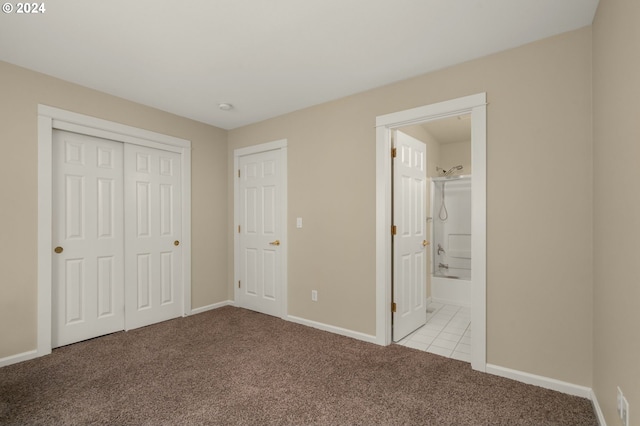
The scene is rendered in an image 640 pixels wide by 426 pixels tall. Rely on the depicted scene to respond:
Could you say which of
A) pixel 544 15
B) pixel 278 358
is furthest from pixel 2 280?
pixel 544 15

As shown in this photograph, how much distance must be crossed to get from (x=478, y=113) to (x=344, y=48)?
46.9 inches

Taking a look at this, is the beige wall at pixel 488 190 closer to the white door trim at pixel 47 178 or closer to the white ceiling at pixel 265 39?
the white door trim at pixel 47 178

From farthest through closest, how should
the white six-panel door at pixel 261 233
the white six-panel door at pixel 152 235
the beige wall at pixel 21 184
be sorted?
the white six-panel door at pixel 261 233
the white six-panel door at pixel 152 235
the beige wall at pixel 21 184

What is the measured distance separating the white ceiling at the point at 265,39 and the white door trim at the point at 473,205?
14.6 inches

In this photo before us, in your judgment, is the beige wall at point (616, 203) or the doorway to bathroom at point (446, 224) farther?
the doorway to bathroom at point (446, 224)

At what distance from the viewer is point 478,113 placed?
Answer: 97.9 inches

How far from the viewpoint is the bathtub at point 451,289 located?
4.44 metres

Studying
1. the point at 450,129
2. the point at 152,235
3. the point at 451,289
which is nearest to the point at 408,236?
the point at 451,289

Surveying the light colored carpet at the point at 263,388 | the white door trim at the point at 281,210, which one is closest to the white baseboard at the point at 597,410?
the light colored carpet at the point at 263,388

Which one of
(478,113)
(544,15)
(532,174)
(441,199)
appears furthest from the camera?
(441,199)

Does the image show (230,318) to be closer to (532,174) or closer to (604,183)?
(532,174)

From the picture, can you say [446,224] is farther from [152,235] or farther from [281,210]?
[152,235]

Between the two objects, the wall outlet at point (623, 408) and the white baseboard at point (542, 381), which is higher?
the wall outlet at point (623, 408)

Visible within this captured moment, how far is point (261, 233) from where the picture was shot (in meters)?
4.12
